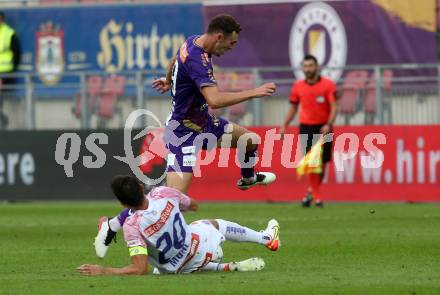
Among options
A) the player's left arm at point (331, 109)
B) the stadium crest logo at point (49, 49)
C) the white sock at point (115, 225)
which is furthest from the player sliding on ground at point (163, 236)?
the stadium crest logo at point (49, 49)

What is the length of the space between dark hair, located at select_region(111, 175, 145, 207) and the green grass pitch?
27.8 inches

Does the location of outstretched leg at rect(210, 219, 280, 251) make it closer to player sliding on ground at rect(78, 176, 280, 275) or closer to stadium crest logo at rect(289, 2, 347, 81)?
player sliding on ground at rect(78, 176, 280, 275)

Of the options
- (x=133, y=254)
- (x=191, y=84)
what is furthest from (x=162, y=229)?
(x=191, y=84)

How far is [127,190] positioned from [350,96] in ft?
44.5

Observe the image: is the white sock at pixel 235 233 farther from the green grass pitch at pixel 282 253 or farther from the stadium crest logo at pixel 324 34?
the stadium crest logo at pixel 324 34

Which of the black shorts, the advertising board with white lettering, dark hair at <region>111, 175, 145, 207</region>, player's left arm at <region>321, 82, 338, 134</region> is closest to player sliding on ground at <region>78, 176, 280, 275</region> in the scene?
dark hair at <region>111, 175, 145, 207</region>

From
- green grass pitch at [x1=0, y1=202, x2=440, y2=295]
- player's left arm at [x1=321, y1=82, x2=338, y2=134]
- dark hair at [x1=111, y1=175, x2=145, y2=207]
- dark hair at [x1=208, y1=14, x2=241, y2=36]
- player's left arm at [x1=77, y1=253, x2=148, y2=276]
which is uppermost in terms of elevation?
dark hair at [x1=208, y1=14, x2=241, y2=36]

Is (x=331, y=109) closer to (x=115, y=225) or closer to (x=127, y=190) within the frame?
(x=115, y=225)

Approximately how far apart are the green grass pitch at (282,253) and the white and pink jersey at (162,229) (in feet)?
0.79

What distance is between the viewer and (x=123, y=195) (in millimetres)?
11305

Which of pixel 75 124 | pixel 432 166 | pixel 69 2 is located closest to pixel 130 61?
pixel 69 2

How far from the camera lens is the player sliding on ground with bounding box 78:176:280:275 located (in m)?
11.4

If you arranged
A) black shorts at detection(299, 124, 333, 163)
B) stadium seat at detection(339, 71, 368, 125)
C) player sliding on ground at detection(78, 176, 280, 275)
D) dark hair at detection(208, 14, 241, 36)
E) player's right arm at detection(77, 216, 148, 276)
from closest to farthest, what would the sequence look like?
player sliding on ground at detection(78, 176, 280, 275)
player's right arm at detection(77, 216, 148, 276)
dark hair at detection(208, 14, 241, 36)
black shorts at detection(299, 124, 333, 163)
stadium seat at detection(339, 71, 368, 125)

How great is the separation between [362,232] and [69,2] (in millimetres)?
15270
